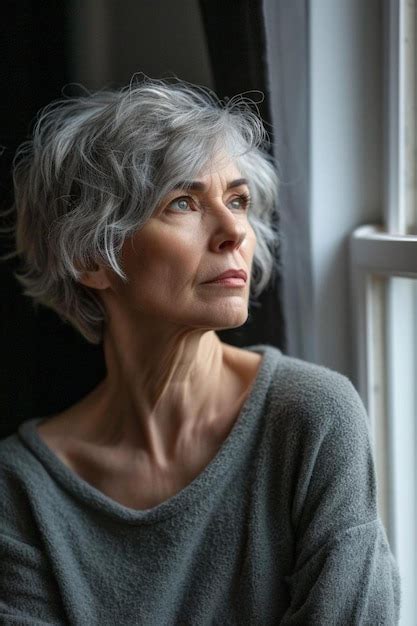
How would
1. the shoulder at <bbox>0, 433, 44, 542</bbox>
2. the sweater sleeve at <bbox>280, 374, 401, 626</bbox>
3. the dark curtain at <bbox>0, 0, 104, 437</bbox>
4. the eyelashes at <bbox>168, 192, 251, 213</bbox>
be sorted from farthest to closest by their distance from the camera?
the dark curtain at <bbox>0, 0, 104, 437</bbox>
the shoulder at <bbox>0, 433, 44, 542</bbox>
the eyelashes at <bbox>168, 192, 251, 213</bbox>
the sweater sleeve at <bbox>280, 374, 401, 626</bbox>

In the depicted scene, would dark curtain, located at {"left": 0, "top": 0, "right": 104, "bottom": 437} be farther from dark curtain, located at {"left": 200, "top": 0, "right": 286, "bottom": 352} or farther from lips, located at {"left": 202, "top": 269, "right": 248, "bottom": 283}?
lips, located at {"left": 202, "top": 269, "right": 248, "bottom": 283}

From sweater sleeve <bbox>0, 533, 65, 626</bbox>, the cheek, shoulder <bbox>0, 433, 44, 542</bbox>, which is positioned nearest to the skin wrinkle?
the cheek

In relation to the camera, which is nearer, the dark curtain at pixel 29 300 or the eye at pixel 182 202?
the eye at pixel 182 202

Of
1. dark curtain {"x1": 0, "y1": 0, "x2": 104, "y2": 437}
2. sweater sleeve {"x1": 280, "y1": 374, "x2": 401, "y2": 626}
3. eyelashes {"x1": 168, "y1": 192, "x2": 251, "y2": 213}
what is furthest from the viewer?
dark curtain {"x1": 0, "y1": 0, "x2": 104, "y2": 437}

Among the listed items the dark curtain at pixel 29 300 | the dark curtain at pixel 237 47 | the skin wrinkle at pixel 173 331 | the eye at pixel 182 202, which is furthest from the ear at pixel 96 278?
the dark curtain at pixel 237 47

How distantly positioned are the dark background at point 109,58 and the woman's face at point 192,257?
26cm

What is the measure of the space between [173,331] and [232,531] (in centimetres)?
35

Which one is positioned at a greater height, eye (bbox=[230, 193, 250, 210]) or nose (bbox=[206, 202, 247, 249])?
eye (bbox=[230, 193, 250, 210])

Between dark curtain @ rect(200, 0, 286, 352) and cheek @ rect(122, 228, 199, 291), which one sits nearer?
cheek @ rect(122, 228, 199, 291)

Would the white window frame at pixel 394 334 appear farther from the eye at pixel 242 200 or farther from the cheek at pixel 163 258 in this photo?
the cheek at pixel 163 258

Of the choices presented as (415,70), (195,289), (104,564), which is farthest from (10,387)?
(415,70)

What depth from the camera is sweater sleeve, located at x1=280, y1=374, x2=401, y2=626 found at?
1.17m

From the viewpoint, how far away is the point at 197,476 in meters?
1.34

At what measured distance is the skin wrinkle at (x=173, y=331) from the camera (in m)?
1.26
